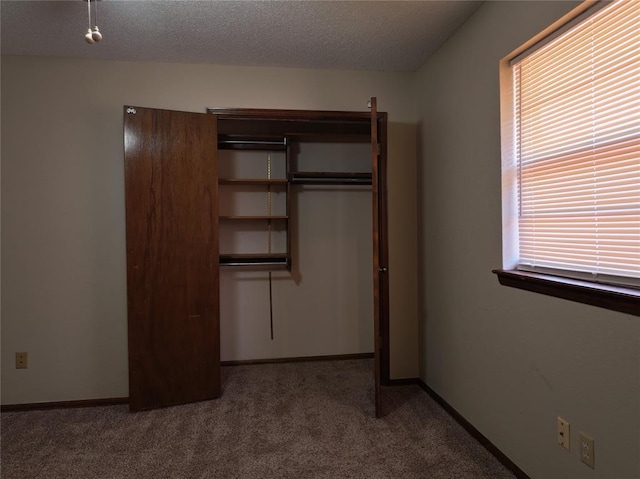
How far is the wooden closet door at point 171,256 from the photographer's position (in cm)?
251

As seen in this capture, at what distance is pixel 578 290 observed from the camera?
1.40m

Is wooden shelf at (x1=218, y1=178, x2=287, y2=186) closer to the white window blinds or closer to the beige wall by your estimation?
the beige wall

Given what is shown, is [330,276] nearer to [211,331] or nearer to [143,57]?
[211,331]

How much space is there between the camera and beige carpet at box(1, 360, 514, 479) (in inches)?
73.9

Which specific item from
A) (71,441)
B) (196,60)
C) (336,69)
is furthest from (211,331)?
(336,69)

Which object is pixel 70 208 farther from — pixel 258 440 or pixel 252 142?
pixel 258 440

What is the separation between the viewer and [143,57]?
265 centimetres

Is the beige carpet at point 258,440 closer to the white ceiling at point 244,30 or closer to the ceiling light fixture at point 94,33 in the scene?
the ceiling light fixture at point 94,33

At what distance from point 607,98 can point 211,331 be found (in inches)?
102

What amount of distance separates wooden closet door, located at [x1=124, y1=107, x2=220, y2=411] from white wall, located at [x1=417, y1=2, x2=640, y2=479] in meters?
1.60

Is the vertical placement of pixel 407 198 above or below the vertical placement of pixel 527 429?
above

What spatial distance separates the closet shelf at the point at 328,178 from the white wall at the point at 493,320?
680mm

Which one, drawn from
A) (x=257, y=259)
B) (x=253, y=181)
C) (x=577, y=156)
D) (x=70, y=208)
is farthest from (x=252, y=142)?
(x=577, y=156)

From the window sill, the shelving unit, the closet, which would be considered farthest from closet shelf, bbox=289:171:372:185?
the window sill
